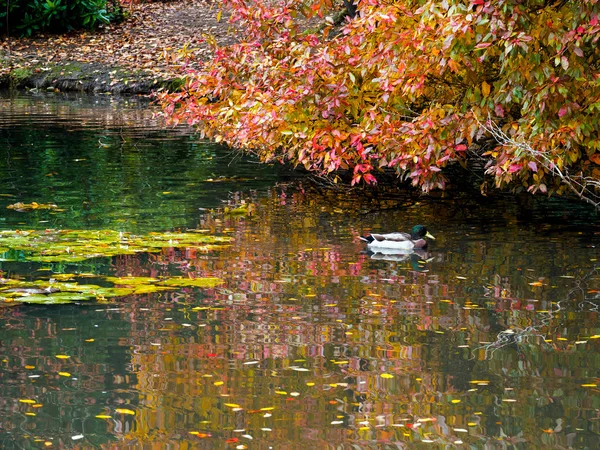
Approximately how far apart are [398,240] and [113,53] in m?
28.2

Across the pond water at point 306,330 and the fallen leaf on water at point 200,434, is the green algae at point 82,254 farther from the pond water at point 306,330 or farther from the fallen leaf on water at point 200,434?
the fallen leaf on water at point 200,434

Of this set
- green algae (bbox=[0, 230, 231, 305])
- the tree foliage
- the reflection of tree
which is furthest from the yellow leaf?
green algae (bbox=[0, 230, 231, 305])

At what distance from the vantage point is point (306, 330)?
8.95 metres

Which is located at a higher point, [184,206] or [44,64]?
[44,64]

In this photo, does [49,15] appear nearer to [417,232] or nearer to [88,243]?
[88,243]

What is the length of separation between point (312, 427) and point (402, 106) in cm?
900

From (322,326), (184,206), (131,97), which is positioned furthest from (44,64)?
(322,326)

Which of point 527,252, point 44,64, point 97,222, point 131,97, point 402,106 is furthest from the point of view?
point 44,64

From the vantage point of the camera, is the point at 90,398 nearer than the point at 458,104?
Yes

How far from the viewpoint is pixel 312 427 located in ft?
22.0

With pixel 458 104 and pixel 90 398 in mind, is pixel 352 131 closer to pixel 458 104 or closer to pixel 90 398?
pixel 458 104

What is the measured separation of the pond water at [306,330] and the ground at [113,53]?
20.6 metres

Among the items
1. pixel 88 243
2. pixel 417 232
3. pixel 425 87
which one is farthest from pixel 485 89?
pixel 88 243

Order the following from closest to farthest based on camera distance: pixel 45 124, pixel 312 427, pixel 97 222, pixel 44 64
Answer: pixel 312 427 → pixel 97 222 → pixel 45 124 → pixel 44 64
